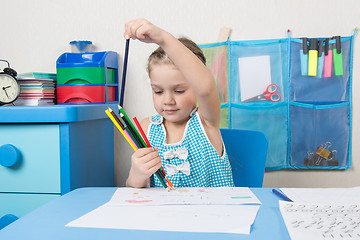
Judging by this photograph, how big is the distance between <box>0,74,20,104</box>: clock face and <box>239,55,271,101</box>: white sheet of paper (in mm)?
852

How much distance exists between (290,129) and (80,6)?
1044 mm

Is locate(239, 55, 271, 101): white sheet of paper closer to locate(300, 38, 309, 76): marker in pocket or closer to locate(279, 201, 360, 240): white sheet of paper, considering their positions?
locate(300, 38, 309, 76): marker in pocket

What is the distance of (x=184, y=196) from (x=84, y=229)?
217 millimetres

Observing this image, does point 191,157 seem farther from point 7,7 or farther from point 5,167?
point 7,7

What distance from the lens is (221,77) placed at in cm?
143

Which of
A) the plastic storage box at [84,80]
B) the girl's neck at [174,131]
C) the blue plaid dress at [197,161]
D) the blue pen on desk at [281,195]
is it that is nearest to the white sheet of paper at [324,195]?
the blue pen on desk at [281,195]

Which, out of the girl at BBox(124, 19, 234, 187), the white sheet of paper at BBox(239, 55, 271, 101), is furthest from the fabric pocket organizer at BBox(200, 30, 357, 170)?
the girl at BBox(124, 19, 234, 187)

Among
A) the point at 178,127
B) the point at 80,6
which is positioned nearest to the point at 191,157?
the point at 178,127

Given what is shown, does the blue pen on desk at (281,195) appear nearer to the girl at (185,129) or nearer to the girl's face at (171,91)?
the girl at (185,129)

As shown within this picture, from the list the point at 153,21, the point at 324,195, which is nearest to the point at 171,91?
the point at 324,195

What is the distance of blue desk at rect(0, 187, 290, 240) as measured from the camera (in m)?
0.46

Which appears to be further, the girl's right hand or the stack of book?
the stack of book

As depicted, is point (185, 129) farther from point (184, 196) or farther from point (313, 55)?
point (313, 55)

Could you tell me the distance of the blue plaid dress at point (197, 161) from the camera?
1029mm
